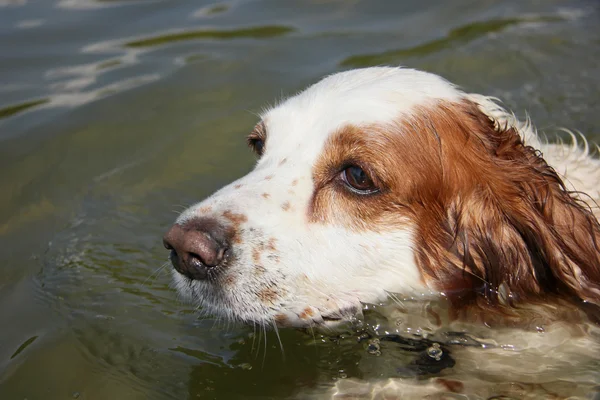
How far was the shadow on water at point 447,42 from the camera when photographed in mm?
7582

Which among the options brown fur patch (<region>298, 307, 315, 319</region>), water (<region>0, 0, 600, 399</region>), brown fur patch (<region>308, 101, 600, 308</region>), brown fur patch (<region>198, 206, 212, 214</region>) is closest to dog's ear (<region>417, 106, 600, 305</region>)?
brown fur patch (<region>308, 101, 600, 308</region>)

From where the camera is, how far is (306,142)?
3.94 m

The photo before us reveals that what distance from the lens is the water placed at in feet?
13.1

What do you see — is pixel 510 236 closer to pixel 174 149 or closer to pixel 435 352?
pixel 435 352

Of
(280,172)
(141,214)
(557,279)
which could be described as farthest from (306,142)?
(141,214)

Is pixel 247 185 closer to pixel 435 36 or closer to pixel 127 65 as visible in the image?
pixel 127 65

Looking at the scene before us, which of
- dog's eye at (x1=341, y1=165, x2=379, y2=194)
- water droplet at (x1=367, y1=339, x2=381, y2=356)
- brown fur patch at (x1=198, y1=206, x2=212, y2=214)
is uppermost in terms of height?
dog's eye at (x1=341, y1=165, x2=379, y2=194)

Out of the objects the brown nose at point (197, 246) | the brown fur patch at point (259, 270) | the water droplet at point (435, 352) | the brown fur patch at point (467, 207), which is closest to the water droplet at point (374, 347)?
the water droplet at point (435, 352)

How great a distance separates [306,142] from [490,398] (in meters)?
1.55

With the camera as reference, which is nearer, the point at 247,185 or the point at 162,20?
the point at 247,185

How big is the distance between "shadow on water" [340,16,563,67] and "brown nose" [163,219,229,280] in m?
4.24

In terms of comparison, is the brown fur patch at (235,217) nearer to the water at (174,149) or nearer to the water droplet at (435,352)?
the water at (174,149)

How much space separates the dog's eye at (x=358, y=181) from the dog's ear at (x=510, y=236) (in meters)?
0.34

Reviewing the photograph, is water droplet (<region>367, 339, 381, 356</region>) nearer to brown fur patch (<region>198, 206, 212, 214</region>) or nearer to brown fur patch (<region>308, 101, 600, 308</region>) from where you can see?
brown fur patch (<region>308, 101, 600, 308</region>)
